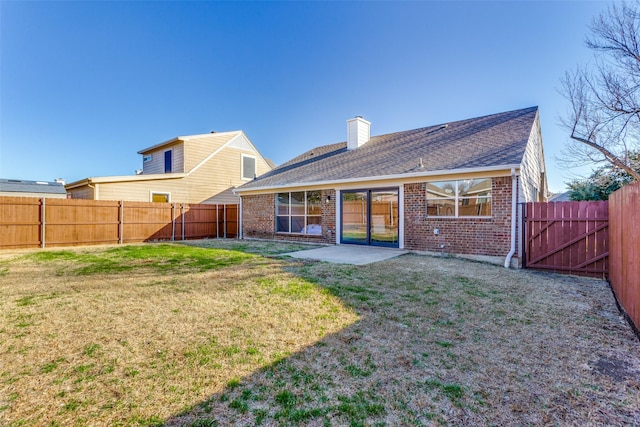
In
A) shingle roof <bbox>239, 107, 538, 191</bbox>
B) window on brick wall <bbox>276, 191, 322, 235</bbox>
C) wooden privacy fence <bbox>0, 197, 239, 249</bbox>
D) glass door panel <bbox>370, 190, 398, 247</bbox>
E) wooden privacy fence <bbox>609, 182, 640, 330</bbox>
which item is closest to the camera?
wooden privacy fence <bbox>609, 182, 640, 330</bbox>

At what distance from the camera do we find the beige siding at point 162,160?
1721cm

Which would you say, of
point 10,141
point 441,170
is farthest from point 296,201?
point 10,141

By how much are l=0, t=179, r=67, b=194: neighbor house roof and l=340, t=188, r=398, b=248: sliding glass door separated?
2581 centimetres

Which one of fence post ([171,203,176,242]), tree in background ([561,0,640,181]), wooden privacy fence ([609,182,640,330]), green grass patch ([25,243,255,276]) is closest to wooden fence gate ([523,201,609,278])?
wooden privacy fence ([609,182,640,330])

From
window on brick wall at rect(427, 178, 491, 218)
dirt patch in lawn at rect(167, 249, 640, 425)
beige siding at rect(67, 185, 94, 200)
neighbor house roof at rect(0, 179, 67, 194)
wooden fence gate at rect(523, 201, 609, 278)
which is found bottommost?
dirt patch in lawn at rect(167, 249, 640, 425)

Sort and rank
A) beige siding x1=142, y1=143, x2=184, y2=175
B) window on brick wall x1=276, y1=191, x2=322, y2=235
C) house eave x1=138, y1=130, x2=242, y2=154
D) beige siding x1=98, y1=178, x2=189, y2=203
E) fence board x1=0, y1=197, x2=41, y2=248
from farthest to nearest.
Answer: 1. beige siding x1=142, y1=143, x2=184, y2=175
2. house eave x1=138, y1=130, x2=242, y2=154
3. beige siding x1=98, y1=178, x2=189, y2=203
4. window on brick wall x1=276, y1=191, x2=322, y2=235
5. fence board x1=0, y1=197, x2=41, y2=248

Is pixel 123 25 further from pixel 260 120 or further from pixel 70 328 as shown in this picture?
pixel 70 328

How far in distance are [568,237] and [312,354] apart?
7.30m

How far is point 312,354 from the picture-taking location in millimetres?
3002

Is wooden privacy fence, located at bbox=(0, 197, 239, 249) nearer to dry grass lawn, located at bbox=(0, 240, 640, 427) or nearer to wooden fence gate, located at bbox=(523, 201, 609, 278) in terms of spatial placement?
dry grass lawn, located at bbox=(0, 240, 640, 427)

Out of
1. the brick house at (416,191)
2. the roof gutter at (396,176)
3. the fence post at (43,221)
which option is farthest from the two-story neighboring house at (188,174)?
the roof gutter at (396,176)

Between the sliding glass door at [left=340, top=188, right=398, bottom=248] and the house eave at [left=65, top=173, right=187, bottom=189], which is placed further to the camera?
the house eave at [left=65, top=173, right=187, bottom=189]

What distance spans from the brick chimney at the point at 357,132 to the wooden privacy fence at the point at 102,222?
705 cm

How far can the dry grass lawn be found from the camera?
2160 mm
